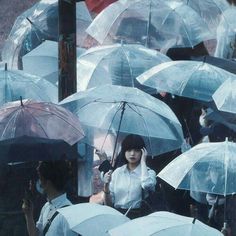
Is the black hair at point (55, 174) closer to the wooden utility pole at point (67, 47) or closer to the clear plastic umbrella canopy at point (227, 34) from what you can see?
the wooden utility pole at point (67, 47)

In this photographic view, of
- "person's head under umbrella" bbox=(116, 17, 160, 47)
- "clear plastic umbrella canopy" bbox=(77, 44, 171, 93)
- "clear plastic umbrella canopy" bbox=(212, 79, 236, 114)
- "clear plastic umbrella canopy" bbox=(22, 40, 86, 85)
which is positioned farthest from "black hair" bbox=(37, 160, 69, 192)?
"person's head under umbrella" bbox=(116, 17, 160, 47)

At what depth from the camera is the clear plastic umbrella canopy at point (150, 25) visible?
39.4 feet

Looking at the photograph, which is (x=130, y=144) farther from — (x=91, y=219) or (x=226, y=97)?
(x=91, y=219)

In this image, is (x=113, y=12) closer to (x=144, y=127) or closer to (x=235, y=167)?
(x=144, y=127)

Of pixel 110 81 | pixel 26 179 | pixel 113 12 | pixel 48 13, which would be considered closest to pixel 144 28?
pixel 113 12

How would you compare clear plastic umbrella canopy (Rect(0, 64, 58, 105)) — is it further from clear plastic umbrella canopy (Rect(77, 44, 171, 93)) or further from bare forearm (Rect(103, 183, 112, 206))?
bare forearm (Rect(103, 183, 112, 206))

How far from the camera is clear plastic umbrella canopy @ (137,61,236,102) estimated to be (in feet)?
31.0

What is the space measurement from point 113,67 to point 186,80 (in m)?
1.12

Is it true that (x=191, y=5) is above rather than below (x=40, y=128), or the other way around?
above

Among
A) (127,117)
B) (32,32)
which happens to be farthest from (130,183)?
(32,32)

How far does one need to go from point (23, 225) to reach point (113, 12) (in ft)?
16.2

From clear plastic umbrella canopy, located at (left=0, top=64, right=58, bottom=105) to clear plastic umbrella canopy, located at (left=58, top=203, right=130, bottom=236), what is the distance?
3167mm

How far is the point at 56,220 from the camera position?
600 cm

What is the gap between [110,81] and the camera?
1025cm
